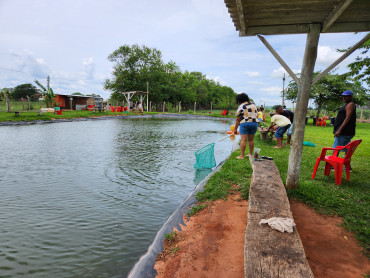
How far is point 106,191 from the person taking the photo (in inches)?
216

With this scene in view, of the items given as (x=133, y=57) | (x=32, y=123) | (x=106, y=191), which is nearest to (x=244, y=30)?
(x=106, y=191)

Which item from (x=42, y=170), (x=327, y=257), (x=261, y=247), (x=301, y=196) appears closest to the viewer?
(x=261, y=247)

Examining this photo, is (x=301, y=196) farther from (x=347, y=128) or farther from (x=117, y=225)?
(x=117, y=225)

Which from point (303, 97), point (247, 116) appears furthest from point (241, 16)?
point (247, 116)

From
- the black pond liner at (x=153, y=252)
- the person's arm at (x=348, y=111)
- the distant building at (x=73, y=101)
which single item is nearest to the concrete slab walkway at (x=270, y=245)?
the black pond liner at (x=153, y=252)

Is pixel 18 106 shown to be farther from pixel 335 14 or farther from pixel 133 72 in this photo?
pixel 335 14

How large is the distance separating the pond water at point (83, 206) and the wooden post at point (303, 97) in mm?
2356

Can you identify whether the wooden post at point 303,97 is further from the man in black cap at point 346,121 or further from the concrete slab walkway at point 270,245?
the man in black cap at point 346,121

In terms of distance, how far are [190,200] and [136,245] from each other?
1.34 m

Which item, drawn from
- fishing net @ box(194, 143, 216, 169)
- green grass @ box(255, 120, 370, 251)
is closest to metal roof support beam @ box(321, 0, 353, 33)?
green grass @ box(255, 120, 370, 251)

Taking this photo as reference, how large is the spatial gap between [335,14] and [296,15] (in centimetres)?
57

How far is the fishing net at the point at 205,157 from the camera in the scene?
23.4ft

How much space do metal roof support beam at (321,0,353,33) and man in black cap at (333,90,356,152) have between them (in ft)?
6.63

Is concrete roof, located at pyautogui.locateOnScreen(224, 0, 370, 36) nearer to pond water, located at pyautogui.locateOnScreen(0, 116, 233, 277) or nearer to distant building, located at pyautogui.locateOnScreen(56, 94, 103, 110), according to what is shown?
pond water, located at pyautogui.locateOnScreen(0, 116, 233, 277)
